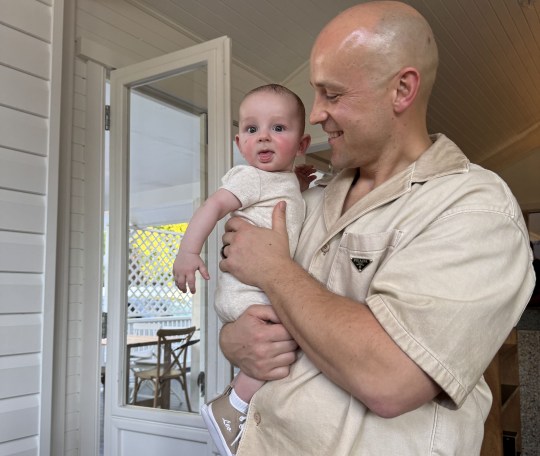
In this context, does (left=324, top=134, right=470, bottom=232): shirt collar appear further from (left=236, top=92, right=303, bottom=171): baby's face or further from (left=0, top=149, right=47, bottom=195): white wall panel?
(left=0, top=149, right=47, bottom=195): white wall panel

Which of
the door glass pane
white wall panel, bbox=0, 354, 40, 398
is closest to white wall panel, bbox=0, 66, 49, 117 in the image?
the door glass pane

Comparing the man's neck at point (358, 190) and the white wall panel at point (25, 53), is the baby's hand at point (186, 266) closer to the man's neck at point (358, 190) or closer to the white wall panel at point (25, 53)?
the man's neck at point (358, 190)

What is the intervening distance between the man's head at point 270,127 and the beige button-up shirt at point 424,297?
1.32ft

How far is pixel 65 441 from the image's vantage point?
2473 millimetres

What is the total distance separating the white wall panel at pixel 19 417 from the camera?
2.12 metres

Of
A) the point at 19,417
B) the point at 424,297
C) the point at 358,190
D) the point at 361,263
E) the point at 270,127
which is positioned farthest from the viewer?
the point at 19,417

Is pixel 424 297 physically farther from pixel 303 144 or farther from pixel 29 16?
pixel 29 16

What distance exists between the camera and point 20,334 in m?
2.19

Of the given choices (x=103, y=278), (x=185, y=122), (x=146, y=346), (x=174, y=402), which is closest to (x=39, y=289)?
(x=103, y=278)

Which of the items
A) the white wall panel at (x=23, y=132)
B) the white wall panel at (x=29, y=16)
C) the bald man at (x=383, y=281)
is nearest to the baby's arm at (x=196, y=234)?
the bald man at (x=383, y=281)

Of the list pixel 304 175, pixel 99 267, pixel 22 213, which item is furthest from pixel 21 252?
pixel 304 175

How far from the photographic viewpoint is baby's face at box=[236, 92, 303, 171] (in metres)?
1.46

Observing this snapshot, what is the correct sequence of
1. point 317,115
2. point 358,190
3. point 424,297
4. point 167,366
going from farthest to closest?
1. point 167,366
2. point 358,190
3. point 317,115
4. point 424,297

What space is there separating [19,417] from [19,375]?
0.17m
